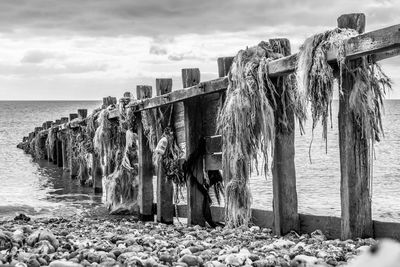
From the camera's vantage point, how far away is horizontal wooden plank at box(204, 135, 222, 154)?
7.39 metres

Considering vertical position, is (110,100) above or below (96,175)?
above

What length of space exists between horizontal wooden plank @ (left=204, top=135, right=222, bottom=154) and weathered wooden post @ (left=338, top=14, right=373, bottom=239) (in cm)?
265

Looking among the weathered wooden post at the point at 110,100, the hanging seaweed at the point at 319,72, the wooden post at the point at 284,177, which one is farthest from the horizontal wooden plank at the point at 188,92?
the weathered wooden post at the point at 110,100

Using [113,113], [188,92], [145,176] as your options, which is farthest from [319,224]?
[113,113]

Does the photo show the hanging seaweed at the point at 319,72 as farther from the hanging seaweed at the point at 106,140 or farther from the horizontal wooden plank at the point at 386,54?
the hanging seaweed at the point at 106,140

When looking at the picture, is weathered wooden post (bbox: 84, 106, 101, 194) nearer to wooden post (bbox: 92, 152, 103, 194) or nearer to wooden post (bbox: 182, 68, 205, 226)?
wooden post (bbox: 92, 152, 103, 194)

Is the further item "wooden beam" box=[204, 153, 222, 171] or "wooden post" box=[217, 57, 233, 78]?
"wooden beam" box=[204, 153, 222, 171]

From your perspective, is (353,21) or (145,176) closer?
(353,21)

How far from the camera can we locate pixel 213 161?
748cm

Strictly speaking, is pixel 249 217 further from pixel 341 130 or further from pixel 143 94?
pixel 143 94

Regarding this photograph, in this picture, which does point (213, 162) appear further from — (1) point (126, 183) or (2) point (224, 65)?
(1) point (126, 183)

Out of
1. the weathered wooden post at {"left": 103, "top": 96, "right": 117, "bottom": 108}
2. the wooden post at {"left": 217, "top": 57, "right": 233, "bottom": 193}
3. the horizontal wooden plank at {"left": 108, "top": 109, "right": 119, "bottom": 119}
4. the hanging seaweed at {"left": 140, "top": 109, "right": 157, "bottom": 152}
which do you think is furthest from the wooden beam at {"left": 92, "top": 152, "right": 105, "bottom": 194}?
the wooden post at {"left": 217, "top": 57, "right": 233, "bottom": 193}

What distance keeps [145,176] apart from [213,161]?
2.53m

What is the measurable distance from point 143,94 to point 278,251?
5.74m
